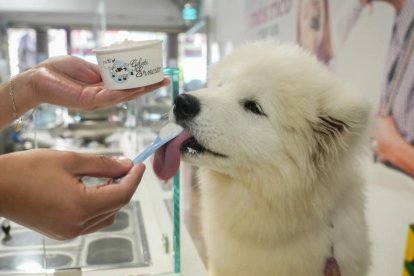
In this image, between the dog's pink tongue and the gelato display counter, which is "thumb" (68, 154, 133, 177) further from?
the gelato display counter

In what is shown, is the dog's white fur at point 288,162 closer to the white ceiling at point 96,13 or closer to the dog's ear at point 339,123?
the dog's ear at point 339,123

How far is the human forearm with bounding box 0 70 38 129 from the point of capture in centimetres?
91

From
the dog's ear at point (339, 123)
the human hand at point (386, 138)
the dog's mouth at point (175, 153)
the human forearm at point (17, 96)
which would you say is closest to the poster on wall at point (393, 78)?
the human hand at point (386, 138)

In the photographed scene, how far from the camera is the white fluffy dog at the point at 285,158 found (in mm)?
876

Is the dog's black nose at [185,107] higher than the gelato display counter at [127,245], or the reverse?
the dog's black nose at [185,107]

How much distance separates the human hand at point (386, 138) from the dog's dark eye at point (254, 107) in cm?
66

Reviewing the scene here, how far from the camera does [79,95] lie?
2.85 feet

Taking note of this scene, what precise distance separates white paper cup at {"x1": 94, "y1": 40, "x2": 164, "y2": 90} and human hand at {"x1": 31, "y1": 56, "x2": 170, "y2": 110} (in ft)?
0.34

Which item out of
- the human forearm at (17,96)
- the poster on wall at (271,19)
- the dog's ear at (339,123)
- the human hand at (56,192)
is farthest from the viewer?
the poster on wall at (271,19)

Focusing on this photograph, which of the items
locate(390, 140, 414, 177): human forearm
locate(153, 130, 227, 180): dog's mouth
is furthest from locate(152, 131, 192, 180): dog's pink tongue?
locate(390, 140, 414, 177): human forearm

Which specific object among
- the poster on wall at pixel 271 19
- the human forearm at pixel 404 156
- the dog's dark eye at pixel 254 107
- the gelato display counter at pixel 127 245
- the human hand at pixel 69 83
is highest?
the poster on wall at pixel 271 19

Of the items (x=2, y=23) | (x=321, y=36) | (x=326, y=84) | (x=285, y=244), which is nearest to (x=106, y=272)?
(x=285, y=244)

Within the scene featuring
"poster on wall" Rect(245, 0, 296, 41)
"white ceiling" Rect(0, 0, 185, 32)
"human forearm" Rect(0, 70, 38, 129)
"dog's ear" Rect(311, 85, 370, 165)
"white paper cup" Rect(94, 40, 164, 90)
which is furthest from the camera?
"white ceiling" Rect(0, 0, 185, 32)

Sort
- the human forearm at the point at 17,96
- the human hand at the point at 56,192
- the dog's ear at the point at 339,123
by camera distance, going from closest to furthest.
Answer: the human hand at the point at 56,192, the dog's ear at the point at 339,123, the human forearm at the point at 17,96
